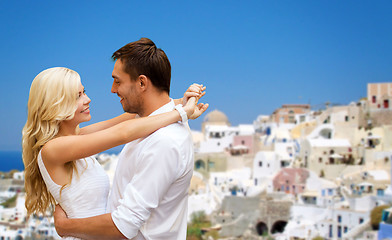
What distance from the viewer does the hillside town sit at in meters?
13.4

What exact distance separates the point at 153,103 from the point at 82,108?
23 centimetres

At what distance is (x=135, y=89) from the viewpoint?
132 cm

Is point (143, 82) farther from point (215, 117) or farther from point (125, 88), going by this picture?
point (215, 117)

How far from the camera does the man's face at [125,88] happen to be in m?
1.32

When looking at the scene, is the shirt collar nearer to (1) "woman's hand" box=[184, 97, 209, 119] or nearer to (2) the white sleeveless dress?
(1) "woman's hand" box=[184, 97, 209, 119]

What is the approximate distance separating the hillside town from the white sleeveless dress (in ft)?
32.5

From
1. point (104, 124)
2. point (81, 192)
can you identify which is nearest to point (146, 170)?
point (81, 192)

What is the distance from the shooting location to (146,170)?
1.23 meters

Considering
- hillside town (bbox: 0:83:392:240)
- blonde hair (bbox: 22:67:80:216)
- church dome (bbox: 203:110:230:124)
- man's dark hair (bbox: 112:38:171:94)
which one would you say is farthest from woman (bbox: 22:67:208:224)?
church dome (bbox: 203:110:230:124)

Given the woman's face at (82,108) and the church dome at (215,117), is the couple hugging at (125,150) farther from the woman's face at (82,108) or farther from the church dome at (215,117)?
the church dome at (215,117)

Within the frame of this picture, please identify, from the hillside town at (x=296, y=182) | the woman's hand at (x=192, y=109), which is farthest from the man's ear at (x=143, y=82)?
the hillside town at (x=296, y=182)

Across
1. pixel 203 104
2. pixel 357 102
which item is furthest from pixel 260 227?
pixel 203 104

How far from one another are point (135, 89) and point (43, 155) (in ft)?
1.16

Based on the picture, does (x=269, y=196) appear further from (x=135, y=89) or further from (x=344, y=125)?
(x=135, y=89)
